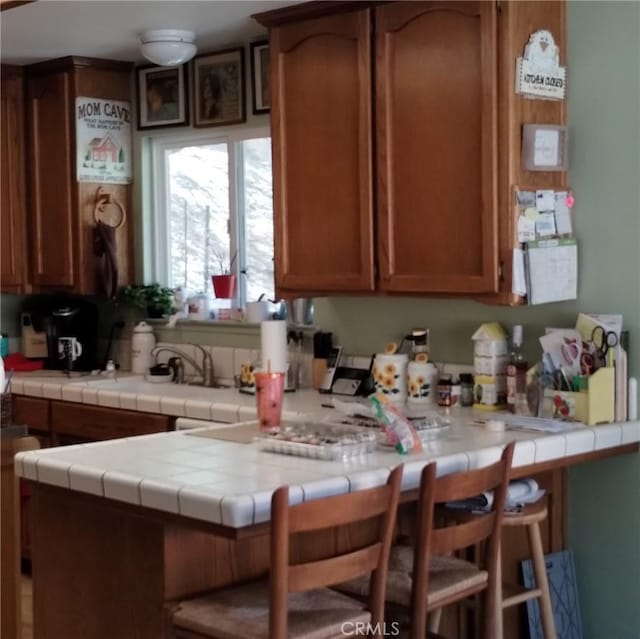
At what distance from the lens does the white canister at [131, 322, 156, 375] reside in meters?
5.01

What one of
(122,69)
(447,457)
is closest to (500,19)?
(447,457)

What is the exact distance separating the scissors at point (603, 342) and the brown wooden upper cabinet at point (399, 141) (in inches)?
12.8

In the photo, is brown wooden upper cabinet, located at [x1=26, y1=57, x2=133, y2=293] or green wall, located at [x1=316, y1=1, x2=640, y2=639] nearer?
green wall, located at [x1=316, y1=1, x2=640, y2=639]

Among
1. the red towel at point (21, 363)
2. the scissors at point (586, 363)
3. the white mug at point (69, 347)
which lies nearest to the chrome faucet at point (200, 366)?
the white mug at point (69, 347)

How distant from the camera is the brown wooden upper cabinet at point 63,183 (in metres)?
5.01

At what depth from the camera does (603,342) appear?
336cm

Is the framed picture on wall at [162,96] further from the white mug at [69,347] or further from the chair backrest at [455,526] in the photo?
the chair backrest at [455,526]

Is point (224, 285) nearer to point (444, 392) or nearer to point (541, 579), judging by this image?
point (444, 392)

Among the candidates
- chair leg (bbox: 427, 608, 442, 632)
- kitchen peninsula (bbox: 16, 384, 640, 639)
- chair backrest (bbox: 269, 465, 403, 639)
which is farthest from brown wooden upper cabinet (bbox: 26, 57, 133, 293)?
chair backrest (bbox: 269, 465, 403, 639)

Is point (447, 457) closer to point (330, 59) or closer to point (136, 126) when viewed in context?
point (330, 59)

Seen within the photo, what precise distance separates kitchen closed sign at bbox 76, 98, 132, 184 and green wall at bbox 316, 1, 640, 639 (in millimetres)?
2371

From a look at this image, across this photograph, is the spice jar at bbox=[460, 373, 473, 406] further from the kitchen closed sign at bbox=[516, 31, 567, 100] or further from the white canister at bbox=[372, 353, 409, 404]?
the kitchen closed sign at bbox=[516, 31, 567, 100]

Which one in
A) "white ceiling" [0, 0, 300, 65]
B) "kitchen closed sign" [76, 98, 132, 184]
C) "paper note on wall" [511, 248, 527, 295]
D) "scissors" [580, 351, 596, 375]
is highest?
"white ceiling" [0, 0, 300, 65]

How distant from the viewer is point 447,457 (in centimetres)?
277
